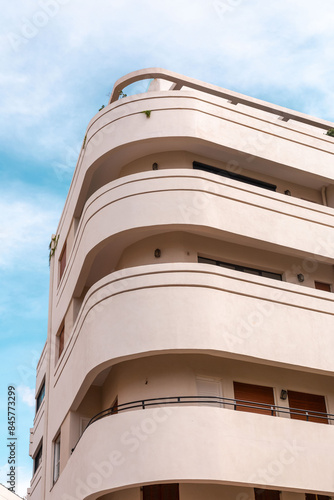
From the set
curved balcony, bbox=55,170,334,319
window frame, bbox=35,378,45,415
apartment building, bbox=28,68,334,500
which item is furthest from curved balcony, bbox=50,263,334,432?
window frame, bbox=35,378,45,415

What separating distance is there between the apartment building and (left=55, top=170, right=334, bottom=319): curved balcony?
0.14 ft

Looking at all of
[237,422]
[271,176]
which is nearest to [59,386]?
[237,422]

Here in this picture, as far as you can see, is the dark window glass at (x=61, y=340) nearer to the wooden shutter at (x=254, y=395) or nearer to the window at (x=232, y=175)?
the window at (x=232, y=175)

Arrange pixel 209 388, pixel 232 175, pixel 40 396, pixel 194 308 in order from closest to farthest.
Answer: pixel 194 308, pixel 209 388, pixel 232 175, pixel 40 396

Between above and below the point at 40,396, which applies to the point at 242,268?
below

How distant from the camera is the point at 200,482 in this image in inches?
594

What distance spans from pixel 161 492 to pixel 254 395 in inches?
127

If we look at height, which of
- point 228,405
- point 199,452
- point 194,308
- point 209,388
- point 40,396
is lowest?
point 199,452

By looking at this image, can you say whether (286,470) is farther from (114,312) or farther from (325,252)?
(325,252)

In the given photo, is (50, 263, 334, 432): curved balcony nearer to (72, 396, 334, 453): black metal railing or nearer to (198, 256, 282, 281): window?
(72, 396, 334, 453): black metal railing

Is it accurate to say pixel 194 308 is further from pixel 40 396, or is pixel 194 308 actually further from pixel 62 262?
pixel 40 396

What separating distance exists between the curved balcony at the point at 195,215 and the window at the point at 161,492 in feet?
19.5

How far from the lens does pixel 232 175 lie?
2117 cm

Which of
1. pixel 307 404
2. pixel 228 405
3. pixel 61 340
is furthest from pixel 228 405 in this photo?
pixel 61 340
